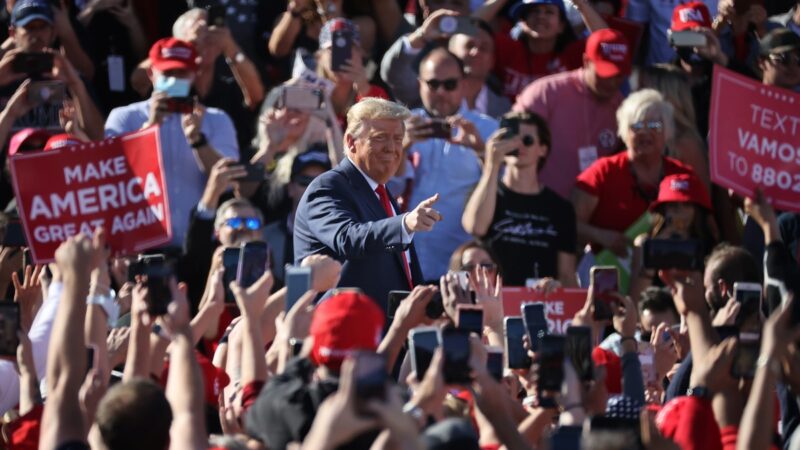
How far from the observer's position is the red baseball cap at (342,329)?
5.10 meters

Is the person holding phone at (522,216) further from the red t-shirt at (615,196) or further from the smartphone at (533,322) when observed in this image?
the smartphone at (533,322)

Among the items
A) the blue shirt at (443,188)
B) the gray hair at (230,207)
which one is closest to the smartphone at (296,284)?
the gray hair at (230,207)

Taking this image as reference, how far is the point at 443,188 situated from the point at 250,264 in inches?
149

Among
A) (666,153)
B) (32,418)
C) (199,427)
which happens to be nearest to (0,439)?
(32,418)

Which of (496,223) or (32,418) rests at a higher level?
(32,418)

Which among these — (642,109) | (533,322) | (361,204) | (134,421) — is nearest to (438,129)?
(642,109)

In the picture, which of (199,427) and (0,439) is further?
(0,439)

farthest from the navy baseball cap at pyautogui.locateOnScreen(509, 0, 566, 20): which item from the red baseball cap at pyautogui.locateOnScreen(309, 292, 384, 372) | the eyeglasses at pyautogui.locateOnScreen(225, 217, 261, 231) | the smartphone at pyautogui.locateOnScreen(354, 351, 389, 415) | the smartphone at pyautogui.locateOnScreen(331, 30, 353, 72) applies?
the smartphone at pyautogui.locateOnScreen(354, 351, 389, 415)

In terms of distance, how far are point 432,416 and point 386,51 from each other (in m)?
6.41

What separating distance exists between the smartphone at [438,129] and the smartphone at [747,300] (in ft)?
11.5

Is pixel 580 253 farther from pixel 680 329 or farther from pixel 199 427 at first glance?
pixel 199 427

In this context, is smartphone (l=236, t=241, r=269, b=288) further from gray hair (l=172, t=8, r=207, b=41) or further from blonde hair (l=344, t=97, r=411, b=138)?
gray hair (l=172, t=8, r=207, b=41)

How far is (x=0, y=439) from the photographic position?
22.7ft

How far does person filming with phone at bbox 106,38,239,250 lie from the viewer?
389 inches
